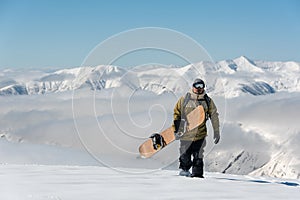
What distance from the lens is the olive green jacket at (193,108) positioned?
36.8 ft

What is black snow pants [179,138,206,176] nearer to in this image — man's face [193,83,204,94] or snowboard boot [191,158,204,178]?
snowboard boot [191,158,204,178]

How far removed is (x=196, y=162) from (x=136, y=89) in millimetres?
2862

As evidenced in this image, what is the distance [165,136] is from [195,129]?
125 centimetres

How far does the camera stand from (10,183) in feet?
29.7

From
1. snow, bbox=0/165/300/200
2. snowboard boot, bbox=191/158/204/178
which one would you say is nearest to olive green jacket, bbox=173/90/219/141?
snowboard boot, bbox=191/158/204/178

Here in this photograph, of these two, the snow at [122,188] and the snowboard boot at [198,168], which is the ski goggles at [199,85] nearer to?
the snowboard boot at [198,168]

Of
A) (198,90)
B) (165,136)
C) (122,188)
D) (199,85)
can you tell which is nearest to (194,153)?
(165,136)

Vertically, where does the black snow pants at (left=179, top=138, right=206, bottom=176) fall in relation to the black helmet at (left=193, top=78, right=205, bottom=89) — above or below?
below

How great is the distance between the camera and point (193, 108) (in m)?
11.2

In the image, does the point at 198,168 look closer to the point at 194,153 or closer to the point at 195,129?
the point at 194,153

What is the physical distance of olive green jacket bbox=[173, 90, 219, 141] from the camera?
11211 mm

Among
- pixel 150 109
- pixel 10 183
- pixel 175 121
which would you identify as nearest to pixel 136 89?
pixel 150 109

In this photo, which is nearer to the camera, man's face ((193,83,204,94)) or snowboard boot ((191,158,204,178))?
man's face ((193,83,204,94))

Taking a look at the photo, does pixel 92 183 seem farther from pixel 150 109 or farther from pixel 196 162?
pixel 196 162
